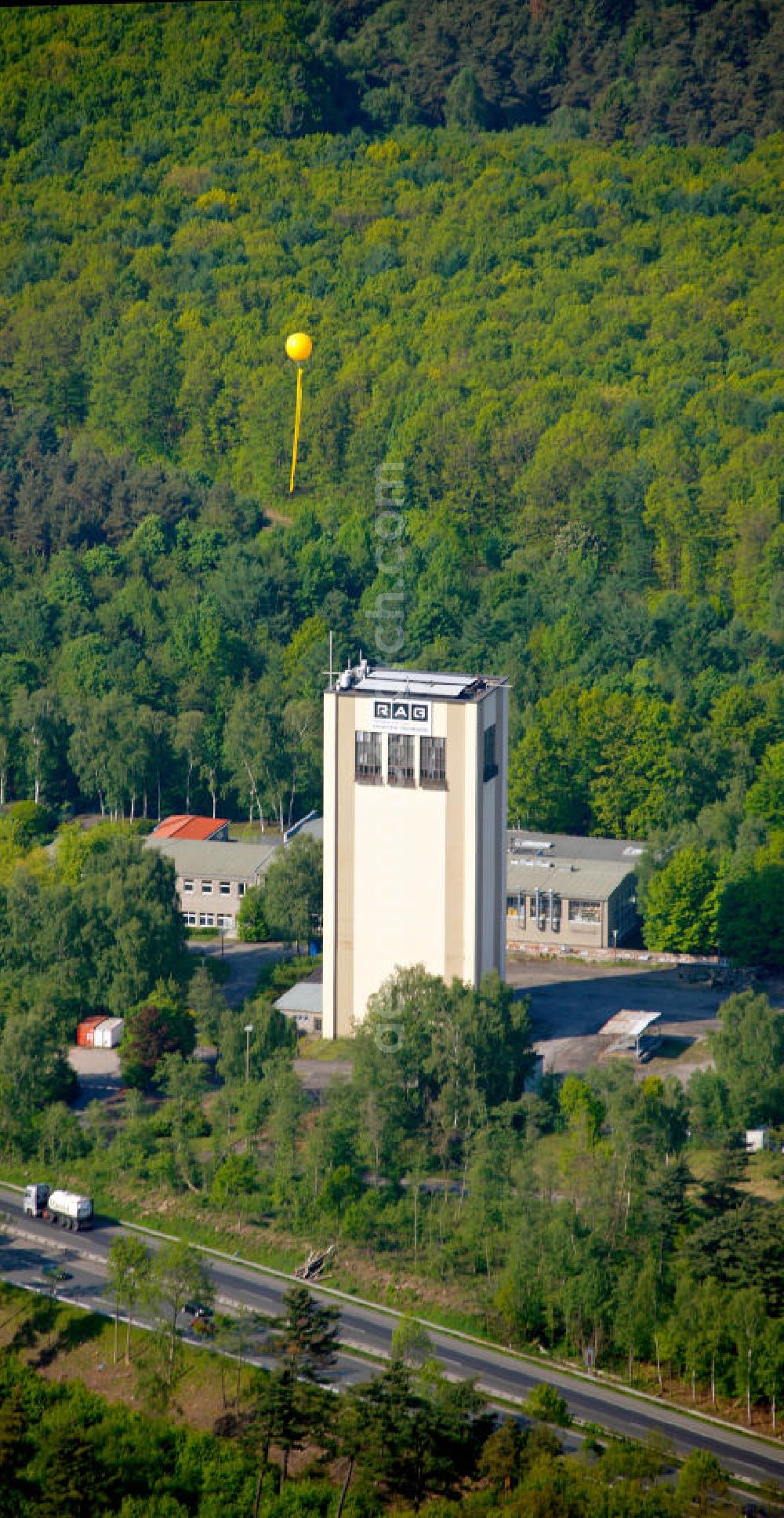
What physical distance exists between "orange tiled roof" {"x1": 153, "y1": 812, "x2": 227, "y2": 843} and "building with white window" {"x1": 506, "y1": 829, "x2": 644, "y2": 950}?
866cm

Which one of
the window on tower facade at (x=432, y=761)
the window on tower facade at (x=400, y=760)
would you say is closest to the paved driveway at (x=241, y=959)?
the window on tower facade at (x=400, y=760)

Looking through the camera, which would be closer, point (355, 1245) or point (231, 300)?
point (355, 1245)

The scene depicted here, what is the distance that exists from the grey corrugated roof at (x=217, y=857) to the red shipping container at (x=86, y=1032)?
334 inches

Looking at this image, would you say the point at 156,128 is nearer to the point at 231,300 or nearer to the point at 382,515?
the point at 231,300

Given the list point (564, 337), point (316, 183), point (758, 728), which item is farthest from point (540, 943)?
point (316, 183)

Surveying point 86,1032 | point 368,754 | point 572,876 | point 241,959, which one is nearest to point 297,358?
point 572,876

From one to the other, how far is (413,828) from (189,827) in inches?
662

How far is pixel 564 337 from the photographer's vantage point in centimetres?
10925

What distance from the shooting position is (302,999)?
2343 inches

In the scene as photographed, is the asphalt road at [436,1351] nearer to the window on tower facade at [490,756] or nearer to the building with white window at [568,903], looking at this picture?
the window on tower facade at [490,756]

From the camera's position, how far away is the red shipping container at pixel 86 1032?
58.5 m

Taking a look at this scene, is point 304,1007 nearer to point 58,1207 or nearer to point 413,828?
point 413,828

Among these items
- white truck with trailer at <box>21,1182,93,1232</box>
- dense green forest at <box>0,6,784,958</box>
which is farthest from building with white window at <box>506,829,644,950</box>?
white truck with trailer at <box>21,1182,93,1232</box>

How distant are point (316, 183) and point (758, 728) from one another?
5727cm
